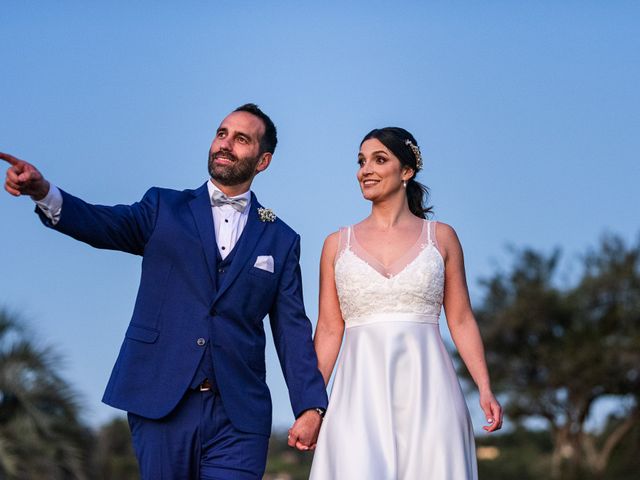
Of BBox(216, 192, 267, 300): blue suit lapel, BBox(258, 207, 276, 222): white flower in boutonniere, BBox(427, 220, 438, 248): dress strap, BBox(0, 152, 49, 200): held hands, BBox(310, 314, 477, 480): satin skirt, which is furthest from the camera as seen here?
BBox(427, 220, 438, 248): dress strap

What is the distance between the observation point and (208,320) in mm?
5691

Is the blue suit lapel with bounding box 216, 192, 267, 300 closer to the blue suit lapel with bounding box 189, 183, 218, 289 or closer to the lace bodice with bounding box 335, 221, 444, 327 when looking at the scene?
the blue suit lapel with bounding box 189, 183, 218, 289

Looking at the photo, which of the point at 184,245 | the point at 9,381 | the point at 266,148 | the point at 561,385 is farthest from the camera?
the point at 561,385

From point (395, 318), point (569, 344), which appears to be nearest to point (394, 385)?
point (395, 318)

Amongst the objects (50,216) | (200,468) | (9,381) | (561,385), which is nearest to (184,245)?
(50,216)

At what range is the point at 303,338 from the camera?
6.05m

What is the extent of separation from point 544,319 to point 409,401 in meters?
26.4

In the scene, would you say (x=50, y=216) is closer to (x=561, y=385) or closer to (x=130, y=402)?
(x=130, y=402)

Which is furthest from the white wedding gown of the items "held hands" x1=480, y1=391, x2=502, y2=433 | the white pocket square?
the white pocket square

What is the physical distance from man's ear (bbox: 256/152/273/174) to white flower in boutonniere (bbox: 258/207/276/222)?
227 millimetres

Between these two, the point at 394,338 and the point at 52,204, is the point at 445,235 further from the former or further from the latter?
the point at 52,204

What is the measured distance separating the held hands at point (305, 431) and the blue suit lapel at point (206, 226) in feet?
2.83

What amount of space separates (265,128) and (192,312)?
4.01 ft

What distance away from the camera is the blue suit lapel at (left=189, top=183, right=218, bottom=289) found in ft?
18.9
